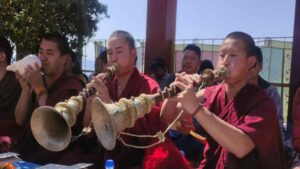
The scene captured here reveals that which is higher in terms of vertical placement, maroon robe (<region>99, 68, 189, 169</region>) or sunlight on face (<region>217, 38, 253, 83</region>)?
sunlight on face (<region>217, 38, 253, 83</region>)

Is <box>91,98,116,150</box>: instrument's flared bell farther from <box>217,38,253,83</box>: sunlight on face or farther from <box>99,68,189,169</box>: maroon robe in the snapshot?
<box>217,38,253,83</box>: sunlight on face

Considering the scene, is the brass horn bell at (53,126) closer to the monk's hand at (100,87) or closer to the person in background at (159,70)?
the monk's hand at (100,87)

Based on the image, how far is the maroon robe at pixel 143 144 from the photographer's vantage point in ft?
9.79

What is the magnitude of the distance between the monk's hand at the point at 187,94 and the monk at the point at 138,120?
697 millimetres

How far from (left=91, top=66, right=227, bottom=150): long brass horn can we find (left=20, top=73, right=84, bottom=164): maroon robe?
1.36 m

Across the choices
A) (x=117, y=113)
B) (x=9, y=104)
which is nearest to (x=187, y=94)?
(x=117, y=113)

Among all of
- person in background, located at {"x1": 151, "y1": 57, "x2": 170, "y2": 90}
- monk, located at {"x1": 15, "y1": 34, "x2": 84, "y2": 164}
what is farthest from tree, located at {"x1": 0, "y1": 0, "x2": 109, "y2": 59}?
monk, located at {"x1": 15, "y1": 34, "x2": 84, "y2": 164}

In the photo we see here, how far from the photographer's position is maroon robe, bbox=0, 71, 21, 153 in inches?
162

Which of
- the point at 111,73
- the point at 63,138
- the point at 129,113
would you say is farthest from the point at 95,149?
the point at 129,113

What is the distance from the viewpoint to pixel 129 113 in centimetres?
224

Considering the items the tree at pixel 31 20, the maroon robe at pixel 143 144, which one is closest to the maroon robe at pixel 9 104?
the maroon robe at pixel 143 144

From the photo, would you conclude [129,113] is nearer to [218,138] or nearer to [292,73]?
[218,138]

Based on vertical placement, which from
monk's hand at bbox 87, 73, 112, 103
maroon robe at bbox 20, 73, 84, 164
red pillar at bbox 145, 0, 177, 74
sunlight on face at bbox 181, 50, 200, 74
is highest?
red pillar at bbox 145, 0, 177, 74

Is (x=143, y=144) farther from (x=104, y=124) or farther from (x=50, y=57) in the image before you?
(x=50, y=57)
